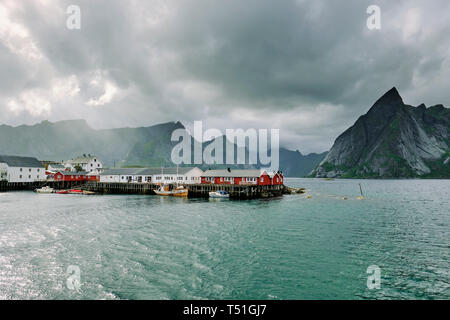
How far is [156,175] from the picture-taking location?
89375 millimetres

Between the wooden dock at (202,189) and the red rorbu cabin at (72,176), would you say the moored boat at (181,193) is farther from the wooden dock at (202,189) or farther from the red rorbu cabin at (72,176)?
the red rorbu cabin at (72,176)

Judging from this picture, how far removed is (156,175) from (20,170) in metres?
66.0

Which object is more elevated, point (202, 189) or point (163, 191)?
point (202, 189)

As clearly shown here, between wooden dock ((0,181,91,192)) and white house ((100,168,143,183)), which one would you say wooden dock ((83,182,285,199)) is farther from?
wooden dock ((0,181,91,192))

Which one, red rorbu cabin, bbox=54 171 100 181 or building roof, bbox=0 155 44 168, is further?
red rorbu cabin, bbox=54 171 100 181

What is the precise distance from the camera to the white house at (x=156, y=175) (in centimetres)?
8419

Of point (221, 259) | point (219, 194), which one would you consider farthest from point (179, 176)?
point (221, 259)

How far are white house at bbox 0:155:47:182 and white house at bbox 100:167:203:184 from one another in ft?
128

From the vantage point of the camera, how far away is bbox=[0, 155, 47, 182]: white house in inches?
3871

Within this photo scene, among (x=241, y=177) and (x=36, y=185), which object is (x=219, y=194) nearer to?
(x=241, y=177)

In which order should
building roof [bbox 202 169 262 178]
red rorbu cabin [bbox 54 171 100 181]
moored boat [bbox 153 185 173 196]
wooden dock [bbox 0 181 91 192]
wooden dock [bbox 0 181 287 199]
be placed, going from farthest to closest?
1. red rorbu cabin [bbox 54 171 100 181]
2. wooden dock [bbox 0 181 91 192]
3. building roof [bbox 202 169 262 178]
4. moored boat [bbox 153 185 173 196]
5. wooden dock [bbox 0 181 287 199]

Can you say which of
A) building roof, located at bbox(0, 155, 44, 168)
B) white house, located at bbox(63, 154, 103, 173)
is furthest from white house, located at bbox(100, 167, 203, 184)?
white house, located at bbox(63, 154, 103, 173)

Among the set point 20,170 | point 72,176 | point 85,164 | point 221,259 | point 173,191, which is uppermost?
point 85,164

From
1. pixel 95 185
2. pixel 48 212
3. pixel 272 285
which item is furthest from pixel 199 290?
pixel 95 185
